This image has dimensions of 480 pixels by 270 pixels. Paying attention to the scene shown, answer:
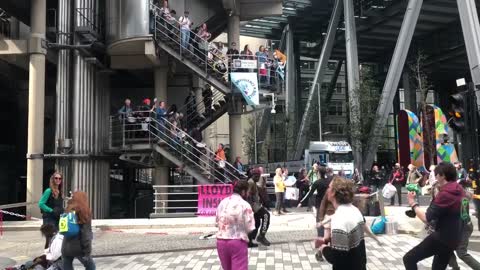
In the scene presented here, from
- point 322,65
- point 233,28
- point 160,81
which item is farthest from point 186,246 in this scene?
point 322,65

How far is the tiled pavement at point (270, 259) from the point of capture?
31.7 ft

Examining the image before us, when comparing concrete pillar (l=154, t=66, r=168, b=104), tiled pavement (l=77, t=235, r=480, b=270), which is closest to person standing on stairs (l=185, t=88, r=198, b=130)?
concrete pillar (l=154, t=66, r=168, b=104)

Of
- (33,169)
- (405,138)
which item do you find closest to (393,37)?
(405,138)

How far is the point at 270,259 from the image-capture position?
10.3m

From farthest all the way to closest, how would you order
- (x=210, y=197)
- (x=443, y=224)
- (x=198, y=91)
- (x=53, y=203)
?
(x=198, y=91) → (x=210, y=197) → (x=53, y=203) → (x=443, y=224)

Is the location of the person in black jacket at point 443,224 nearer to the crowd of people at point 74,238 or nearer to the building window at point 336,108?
the crowd of people at point 74,238

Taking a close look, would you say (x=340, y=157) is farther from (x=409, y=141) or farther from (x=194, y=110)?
(x=194, y=110)

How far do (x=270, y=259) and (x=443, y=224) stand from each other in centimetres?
452

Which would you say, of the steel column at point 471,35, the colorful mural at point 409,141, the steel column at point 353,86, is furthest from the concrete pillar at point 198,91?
the steel column at point 353,86

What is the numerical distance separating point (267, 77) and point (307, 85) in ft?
204

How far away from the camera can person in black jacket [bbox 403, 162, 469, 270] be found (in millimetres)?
6383

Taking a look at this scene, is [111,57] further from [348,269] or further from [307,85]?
[307,85]

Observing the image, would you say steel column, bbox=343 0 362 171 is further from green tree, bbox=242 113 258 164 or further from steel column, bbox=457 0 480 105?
green tree, bbox=242 113 258 164

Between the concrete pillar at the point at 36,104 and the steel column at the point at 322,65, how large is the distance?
35067mm
